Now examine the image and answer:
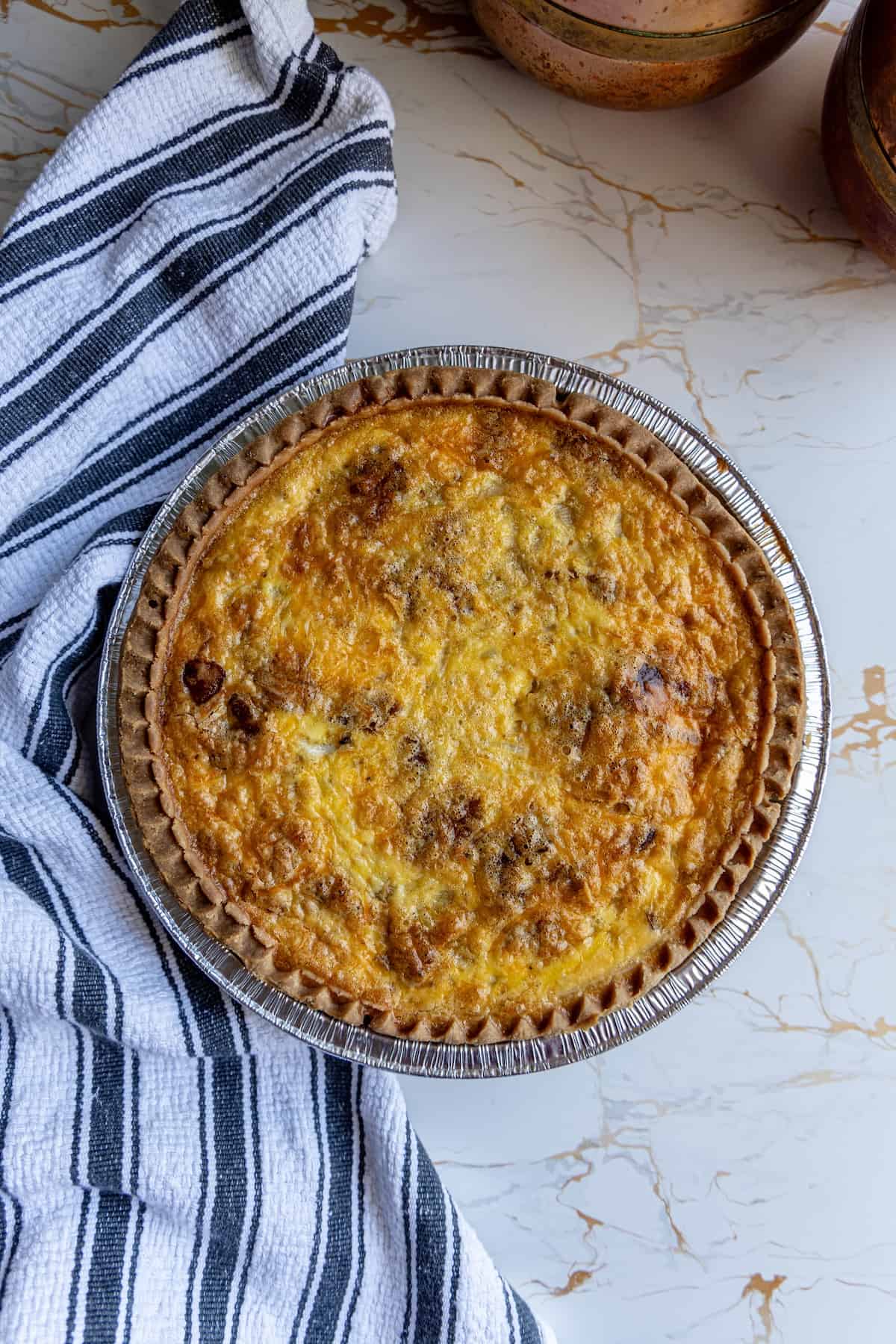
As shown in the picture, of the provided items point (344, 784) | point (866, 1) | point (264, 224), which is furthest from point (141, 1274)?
point (866, 1)

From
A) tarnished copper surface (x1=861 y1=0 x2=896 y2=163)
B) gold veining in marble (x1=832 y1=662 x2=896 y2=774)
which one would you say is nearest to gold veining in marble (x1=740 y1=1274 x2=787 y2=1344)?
gold veining in marble (x1=832 y1=662 x2=896 y2=774)

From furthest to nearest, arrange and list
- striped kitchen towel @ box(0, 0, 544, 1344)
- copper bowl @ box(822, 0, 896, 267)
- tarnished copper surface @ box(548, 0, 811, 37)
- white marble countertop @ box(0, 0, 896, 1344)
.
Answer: white marble countertop @ box(0, 0, 896, 1344) → striped kitchen towel @ box(0, 0, 544, 1344) → copper bowl @ box(822, 0, 896, 267) → tarnished copper surface @ box(548, 0, 811, 37)

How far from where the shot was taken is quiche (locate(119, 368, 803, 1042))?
81.0 inches

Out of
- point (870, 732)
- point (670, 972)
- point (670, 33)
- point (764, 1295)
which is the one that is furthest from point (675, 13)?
point (764, 1295)

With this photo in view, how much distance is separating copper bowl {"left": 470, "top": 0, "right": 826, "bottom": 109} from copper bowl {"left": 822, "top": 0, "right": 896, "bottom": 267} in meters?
0.12

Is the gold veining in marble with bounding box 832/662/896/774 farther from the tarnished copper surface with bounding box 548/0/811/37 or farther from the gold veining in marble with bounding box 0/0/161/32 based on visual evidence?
the gold veining in marble with bounding box 0/0/161/32

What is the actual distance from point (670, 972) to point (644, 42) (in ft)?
5.63

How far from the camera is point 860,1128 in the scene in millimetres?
2482

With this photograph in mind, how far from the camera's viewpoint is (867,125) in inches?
84.7

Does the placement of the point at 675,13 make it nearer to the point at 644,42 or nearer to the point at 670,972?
the point at 644,42

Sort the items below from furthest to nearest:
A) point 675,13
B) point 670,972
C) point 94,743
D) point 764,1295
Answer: point 764,1295
point 94,743
point 670,972
point 675,13

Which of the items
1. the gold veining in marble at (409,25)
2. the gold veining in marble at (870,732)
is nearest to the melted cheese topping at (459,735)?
the gold veining in marble at (870,732)

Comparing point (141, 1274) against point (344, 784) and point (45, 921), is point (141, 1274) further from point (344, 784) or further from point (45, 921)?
point (344, 784)

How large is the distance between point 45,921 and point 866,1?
2382 millimetres
